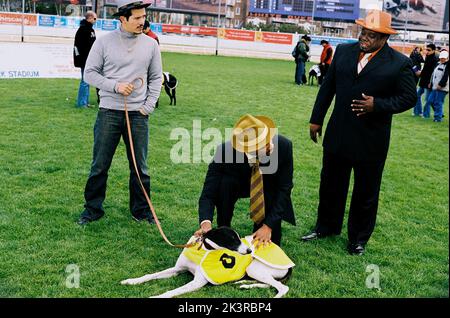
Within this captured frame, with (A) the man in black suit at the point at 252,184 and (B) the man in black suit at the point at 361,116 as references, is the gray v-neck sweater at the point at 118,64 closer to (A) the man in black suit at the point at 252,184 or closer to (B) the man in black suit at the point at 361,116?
(A) the man in black suit at the point at 252,184

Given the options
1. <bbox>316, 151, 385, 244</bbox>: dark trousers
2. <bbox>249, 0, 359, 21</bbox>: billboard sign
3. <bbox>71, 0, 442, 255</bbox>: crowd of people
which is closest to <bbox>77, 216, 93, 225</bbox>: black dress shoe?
<bbox>71, 0, 442, 255</bbox>: crowd of people

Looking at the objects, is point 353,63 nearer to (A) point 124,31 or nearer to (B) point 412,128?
(A) point 124,31

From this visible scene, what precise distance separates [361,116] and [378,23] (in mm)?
755

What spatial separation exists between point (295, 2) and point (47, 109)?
5752 centimetres

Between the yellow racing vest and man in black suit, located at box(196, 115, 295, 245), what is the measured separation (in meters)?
0.15

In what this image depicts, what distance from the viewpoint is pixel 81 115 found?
10.6 metres

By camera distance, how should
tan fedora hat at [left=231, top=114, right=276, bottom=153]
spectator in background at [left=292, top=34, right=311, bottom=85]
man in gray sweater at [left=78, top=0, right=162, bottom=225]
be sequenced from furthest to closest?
spectator in background at [left=292, top=34, right=311, bottom=85], man in gray sweater at [left=78, top=0, right=162, bottom=225], tan fedora hat at [left=231, top=114, right=276, bottom=153]

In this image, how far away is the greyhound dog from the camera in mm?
3955

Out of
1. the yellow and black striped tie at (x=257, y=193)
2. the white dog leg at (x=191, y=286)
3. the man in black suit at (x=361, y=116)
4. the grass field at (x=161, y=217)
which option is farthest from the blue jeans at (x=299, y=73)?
the white dog leg at (x=191, y=286)

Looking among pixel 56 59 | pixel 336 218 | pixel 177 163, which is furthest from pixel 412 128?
pixel 56 59

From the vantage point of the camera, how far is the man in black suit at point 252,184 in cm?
421

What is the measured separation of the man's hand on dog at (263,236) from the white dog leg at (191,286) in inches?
19.9

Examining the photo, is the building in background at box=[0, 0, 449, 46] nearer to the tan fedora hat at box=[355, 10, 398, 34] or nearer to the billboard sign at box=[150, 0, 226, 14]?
the billboard sign at box=[150, 0, 226, 14]

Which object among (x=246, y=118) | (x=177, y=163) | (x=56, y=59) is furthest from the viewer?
(x=56, y=59)
